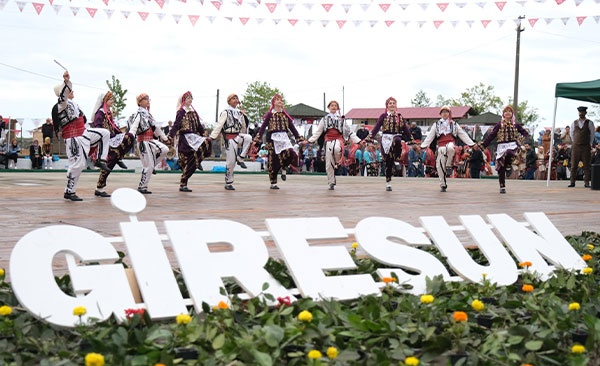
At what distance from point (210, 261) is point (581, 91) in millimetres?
15839

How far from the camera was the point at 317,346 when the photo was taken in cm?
324

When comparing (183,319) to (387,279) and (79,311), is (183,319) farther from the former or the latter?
(387,279)

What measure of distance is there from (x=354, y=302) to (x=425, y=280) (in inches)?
19.5

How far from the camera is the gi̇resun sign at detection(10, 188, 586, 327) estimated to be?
3.50 metres

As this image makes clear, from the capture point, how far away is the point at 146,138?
47.6 ft

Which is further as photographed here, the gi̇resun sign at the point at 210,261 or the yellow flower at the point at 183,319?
the gi̇resun sign at the point at 210,261

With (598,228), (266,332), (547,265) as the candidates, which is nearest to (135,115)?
(598,228)

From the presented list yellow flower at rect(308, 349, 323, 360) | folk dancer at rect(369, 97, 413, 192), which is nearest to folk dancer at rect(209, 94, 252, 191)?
folk dancer at rect(369, 97, 413, 192)

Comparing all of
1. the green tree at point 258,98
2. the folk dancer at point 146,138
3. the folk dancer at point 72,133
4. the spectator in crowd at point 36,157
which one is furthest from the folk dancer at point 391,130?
the green tree at point 258,98

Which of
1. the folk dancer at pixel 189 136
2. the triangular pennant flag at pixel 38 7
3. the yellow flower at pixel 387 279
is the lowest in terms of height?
the yellow flower at pixel 387 279

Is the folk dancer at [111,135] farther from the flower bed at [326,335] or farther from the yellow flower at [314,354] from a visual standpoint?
the yellow flower at [314,354]

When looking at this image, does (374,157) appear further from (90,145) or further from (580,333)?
(580,333)

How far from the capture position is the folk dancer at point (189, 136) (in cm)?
1549

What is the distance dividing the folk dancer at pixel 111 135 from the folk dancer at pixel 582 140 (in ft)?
38.7
